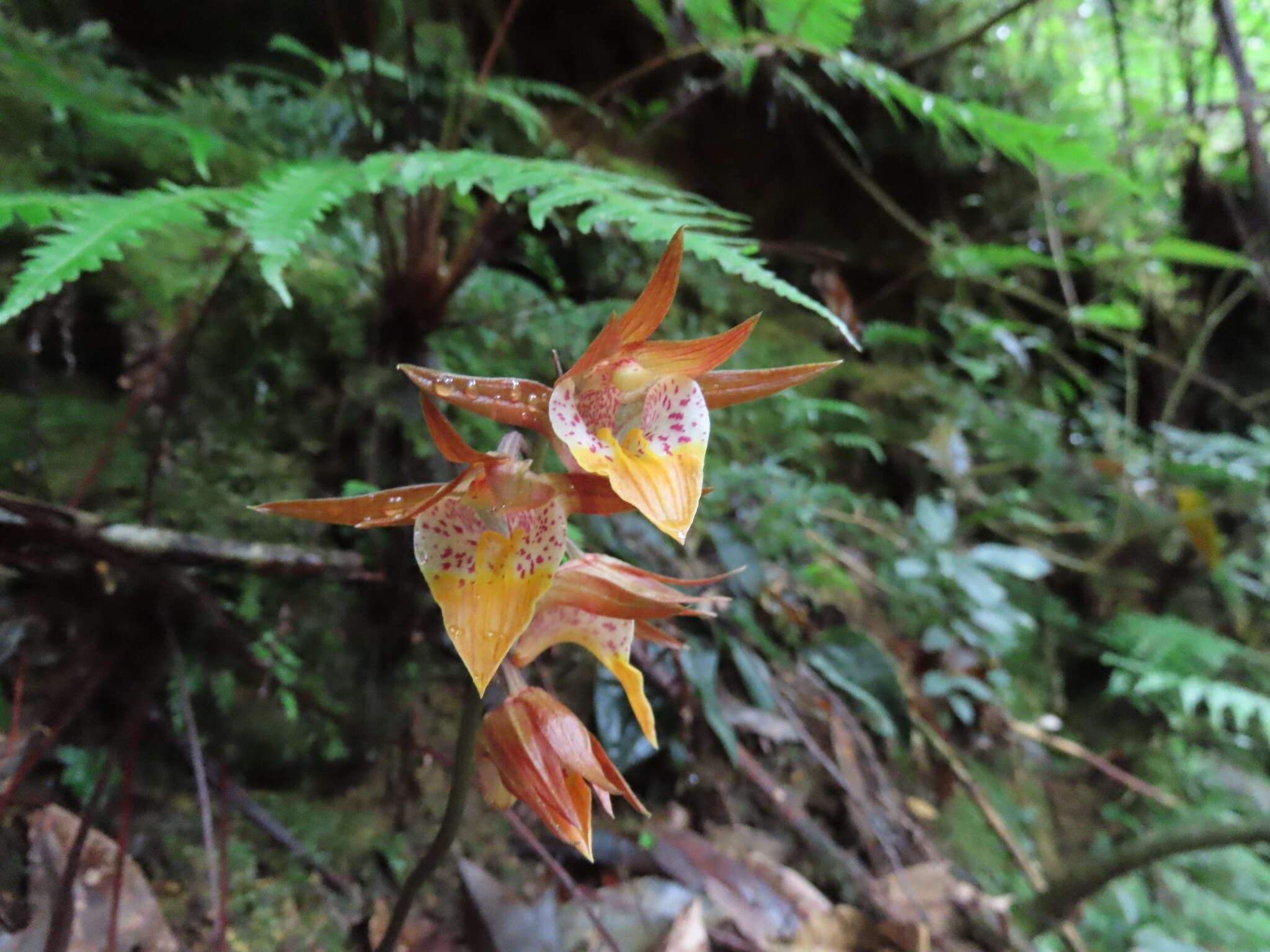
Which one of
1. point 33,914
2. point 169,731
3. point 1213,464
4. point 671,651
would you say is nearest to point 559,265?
point 671,651

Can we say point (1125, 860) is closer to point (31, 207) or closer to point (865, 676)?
Result: point (865, 676)

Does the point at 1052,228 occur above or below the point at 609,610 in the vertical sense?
above

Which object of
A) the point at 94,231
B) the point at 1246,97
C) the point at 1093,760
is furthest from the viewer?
the point at 1093,760

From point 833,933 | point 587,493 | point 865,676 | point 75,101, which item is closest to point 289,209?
point 75,101

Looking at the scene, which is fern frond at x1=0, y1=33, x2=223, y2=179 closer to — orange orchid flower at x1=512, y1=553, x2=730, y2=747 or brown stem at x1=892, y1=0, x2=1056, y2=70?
orange orchid flower at x1=512, y1=553, x2=730, y2=747

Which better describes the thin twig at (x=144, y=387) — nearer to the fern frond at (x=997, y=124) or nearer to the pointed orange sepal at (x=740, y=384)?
the pointed orange sepal at (x=740, y=384)

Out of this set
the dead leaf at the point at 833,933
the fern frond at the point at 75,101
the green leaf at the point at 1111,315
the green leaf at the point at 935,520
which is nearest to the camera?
the fern frond at the point at 75,101

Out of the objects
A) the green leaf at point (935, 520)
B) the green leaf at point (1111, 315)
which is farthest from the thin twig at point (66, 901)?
the green leaf at point (1111, 315)
